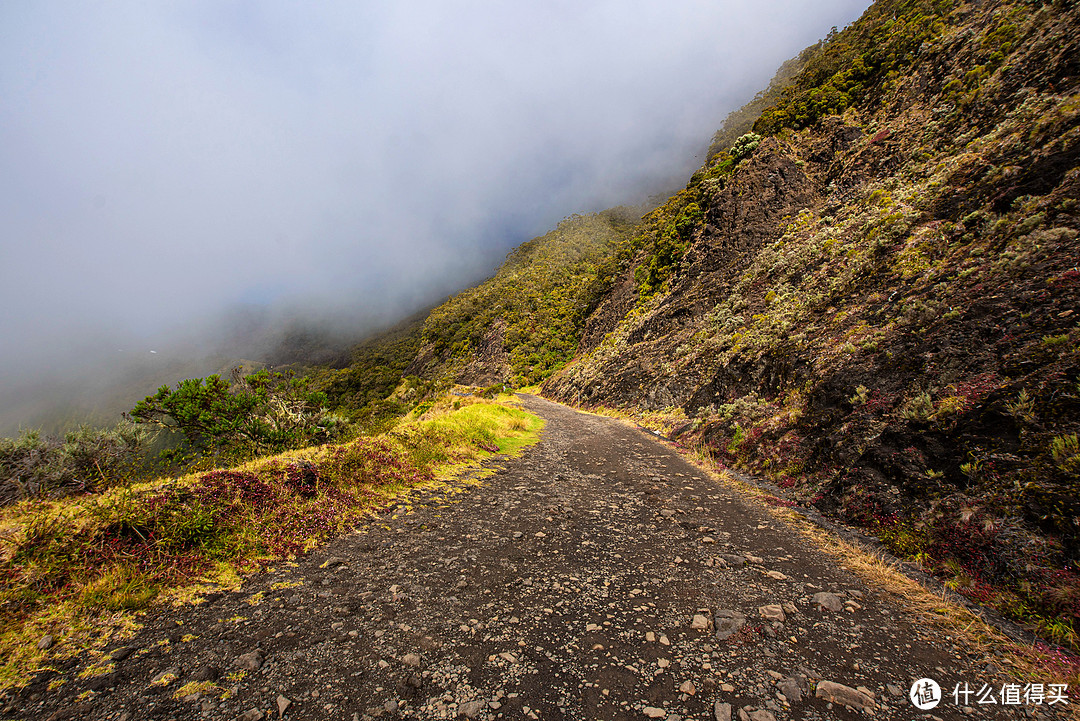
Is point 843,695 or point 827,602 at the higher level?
point 843,695

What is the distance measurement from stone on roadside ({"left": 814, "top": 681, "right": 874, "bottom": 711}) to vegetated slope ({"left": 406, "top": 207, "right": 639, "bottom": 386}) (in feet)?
167

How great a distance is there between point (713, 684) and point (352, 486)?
20.6ft

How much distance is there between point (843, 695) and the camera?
3086 millimetres

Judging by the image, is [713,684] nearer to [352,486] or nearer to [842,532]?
[842,532]

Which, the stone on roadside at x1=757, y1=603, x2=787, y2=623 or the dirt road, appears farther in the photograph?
the stone on roadside at x1=757, y1=603, x2=787, y2=623

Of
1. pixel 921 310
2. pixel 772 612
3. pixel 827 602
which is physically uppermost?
pixel 921 310

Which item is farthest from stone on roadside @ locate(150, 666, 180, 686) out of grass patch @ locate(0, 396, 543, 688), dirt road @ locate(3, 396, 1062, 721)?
grass patch @ locate(0, 396, 543, 688)

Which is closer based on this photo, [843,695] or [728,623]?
[843,695]

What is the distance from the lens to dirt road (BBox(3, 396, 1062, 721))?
2.91 meters

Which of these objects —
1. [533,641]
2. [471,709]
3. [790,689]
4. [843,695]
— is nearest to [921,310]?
[843,695]

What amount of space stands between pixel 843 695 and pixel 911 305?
1013cm

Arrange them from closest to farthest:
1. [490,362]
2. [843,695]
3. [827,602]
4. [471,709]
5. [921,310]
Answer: [471,709], [843,695], [827,602], [921,310], [490,362]

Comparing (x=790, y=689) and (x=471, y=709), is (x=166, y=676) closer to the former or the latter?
(x=471, y=709)

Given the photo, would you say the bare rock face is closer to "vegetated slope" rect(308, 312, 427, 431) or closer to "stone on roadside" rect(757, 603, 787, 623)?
"vegetated slope" rect(308, 312, 427, 431)
